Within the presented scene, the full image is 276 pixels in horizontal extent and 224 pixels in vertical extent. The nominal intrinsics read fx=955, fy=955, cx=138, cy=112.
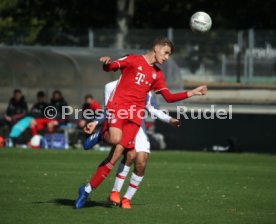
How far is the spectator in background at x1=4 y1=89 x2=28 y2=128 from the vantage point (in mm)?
27469

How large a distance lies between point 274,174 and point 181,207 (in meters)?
6.93

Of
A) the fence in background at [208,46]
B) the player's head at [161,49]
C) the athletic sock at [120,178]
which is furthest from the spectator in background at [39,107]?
the player's head at [161,49]

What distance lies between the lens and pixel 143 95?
12492 millimetres

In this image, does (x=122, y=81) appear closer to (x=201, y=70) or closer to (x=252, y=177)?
(x=252, y=177)

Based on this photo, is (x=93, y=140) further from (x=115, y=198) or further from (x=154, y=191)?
(x=154, y=191)

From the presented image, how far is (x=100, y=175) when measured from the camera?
12.2 m

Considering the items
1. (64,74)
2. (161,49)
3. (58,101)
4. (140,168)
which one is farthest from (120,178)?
(64,74)

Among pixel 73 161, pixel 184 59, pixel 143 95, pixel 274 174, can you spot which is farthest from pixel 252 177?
pixel 184 59

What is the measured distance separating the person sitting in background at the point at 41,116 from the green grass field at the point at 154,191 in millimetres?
3572

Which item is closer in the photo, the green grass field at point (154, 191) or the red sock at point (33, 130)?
the green grass field at point (154, 191)

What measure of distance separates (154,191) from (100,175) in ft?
9.35

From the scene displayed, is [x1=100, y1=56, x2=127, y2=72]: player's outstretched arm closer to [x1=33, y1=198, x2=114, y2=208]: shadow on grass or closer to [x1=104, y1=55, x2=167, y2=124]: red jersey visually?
[x1=104, y1=55, x2=167, y2=124]: red jersey

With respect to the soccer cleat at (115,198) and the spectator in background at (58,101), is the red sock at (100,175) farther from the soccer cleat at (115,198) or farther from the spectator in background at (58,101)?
the spectator in background at (58,101)

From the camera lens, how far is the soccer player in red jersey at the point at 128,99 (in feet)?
40.0
